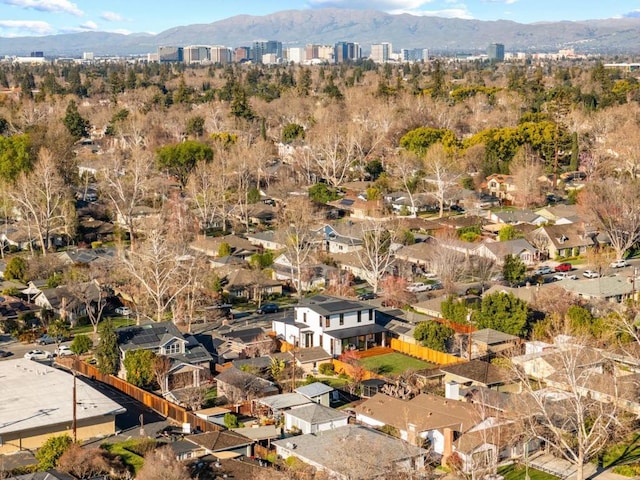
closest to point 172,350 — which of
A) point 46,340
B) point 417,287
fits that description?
point 46,340

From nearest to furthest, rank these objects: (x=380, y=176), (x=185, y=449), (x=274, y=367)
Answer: (x=185, y=449) → (x=274, y=367) → (x=380, y=176)

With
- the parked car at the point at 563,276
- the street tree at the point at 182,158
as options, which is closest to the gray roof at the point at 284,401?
the parked car at the point at 563,276

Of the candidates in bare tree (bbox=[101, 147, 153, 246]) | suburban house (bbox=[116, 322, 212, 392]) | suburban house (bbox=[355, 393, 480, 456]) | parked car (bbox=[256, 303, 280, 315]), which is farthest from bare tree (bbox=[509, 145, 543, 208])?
suburban house (bbox=[355, 393, 480, 456])

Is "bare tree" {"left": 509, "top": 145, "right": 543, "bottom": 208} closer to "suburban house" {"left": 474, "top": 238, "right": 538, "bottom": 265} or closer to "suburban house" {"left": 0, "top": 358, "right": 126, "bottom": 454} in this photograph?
"suburban house" {"left": 474, "top": 238, "right": 538, "bottom": 265}

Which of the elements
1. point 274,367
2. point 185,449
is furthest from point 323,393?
point 185,449

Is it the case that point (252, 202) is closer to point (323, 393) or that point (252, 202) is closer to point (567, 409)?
point (323, 393)
